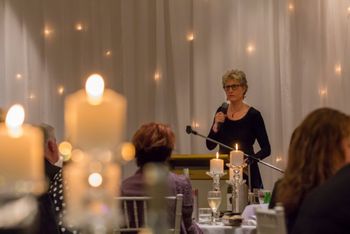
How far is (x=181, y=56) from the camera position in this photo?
5.69m

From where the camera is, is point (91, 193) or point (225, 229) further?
point (225, 229)

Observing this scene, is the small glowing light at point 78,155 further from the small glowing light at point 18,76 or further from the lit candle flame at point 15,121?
the small glowing light at point 18,76

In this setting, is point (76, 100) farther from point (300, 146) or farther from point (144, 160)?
point (144, 160)

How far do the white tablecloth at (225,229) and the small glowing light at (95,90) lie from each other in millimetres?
2412

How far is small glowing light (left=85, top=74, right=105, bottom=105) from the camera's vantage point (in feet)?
2.24

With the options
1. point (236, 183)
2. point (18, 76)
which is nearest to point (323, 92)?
point (236, 183)

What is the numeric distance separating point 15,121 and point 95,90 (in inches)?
3.9

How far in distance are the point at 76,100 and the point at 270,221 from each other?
133 cm

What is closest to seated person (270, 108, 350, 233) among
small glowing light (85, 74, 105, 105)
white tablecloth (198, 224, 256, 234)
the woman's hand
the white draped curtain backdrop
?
white tablecloth (198, 224, 256, 234)

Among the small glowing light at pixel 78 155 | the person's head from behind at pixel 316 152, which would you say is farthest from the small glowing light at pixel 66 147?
the person's head from behind at pixel 316 152

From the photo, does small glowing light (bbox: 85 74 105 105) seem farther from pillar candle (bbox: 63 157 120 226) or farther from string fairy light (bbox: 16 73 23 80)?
string fairy light (bbox: 16 73 23 80)

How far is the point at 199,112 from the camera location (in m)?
5.65

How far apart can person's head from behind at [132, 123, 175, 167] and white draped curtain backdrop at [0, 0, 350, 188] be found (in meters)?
2.65

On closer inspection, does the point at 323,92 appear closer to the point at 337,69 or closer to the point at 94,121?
the point at 337,69
